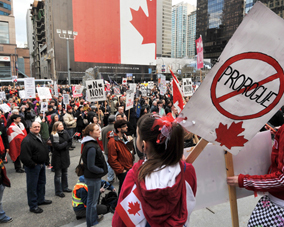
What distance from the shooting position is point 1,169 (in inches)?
142

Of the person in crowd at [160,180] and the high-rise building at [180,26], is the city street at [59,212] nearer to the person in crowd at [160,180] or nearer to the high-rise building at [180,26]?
the person in crowd at [160,180]

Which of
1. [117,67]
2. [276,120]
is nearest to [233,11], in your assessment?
[117,67]

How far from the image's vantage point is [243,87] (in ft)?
4.78

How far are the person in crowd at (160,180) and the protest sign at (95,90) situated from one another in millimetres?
6230

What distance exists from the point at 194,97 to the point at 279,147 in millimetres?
776

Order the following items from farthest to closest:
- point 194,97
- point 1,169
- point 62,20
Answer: point 62,20 < point 1,169 < point 194,97

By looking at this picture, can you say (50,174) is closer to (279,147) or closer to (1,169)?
(1,169)

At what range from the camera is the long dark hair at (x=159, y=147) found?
1260 mm

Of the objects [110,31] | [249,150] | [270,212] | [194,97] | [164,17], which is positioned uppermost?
[164,17]

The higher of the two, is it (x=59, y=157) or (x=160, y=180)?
(x=160, y=180)

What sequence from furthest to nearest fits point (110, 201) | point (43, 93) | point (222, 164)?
1. point (43, 93)
2. point (110, 201)
3. point (222, 164)

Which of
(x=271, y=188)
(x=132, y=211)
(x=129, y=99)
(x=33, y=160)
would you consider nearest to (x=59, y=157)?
(x=33, y=160)

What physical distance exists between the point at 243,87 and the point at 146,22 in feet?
187

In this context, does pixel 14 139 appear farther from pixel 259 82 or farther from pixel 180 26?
pixel 180 26
